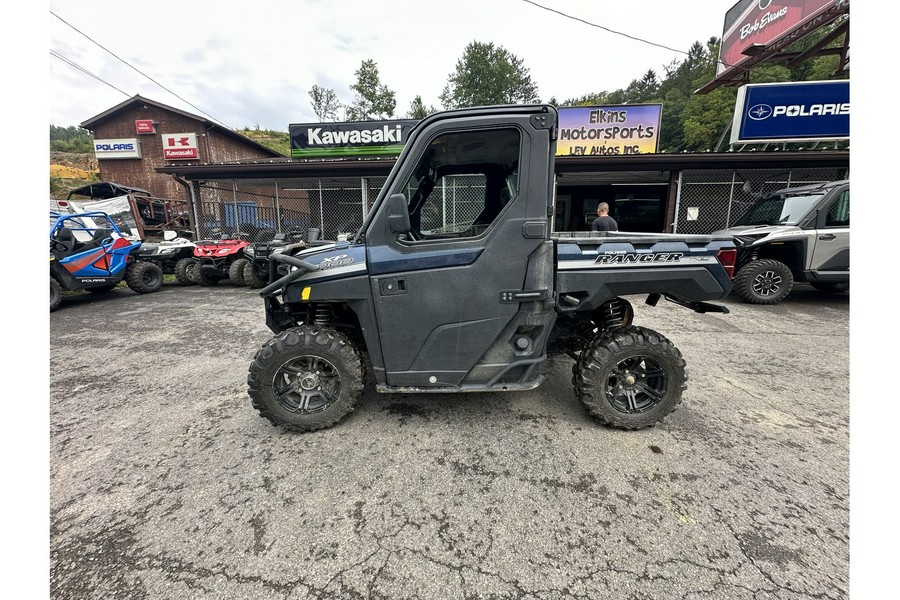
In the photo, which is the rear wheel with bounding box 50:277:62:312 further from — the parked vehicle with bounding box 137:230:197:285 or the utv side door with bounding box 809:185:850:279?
the utv side door with bounding box 809:185:850:279

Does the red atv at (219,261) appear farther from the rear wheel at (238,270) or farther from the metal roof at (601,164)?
the metal roof at (601,164)

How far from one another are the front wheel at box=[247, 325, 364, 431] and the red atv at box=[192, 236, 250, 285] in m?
7.51

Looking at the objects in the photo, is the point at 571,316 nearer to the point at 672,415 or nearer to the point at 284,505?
the point at 672,415

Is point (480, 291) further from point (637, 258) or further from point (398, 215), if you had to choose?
point (637, 258)

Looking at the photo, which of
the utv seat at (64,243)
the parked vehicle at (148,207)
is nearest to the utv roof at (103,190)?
the parked vehicle at (148,207)

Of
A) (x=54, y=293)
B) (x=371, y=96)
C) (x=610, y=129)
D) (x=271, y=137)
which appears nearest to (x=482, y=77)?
(x=371, y=96)

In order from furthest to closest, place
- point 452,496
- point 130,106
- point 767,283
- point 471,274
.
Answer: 1. point 130,106
2. point 767,283
3. point 471,274
4. point 452,496

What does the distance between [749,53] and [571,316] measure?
1729cm

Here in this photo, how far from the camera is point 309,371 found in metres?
2.70

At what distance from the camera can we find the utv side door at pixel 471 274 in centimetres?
237

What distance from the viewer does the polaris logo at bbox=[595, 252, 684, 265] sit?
8.43 ft

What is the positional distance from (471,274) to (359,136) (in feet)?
37.6

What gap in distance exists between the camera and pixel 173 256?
9.16 m

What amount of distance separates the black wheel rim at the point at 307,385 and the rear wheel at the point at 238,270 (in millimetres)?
7534
